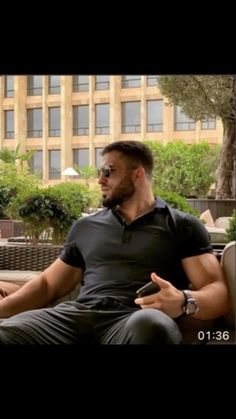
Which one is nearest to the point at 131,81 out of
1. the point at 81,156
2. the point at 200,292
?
the point at 81,156

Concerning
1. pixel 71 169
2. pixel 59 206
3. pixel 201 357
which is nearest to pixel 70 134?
pixel 71 169

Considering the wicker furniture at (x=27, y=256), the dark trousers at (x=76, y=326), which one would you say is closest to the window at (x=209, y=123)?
the wicker furniture at (x=27, y=256)

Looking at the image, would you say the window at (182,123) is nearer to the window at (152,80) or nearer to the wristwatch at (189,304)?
the window at (152,80)

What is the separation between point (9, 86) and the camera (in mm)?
3145

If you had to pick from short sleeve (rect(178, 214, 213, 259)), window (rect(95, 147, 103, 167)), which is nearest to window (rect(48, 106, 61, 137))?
window (rect(95, 147, 103, 167))

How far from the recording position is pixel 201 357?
3.10m

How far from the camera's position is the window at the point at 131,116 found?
10.00 ft

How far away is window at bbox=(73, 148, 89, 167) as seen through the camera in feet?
10.2

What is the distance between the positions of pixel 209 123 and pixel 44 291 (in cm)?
124

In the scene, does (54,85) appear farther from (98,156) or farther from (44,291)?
(44,291)
